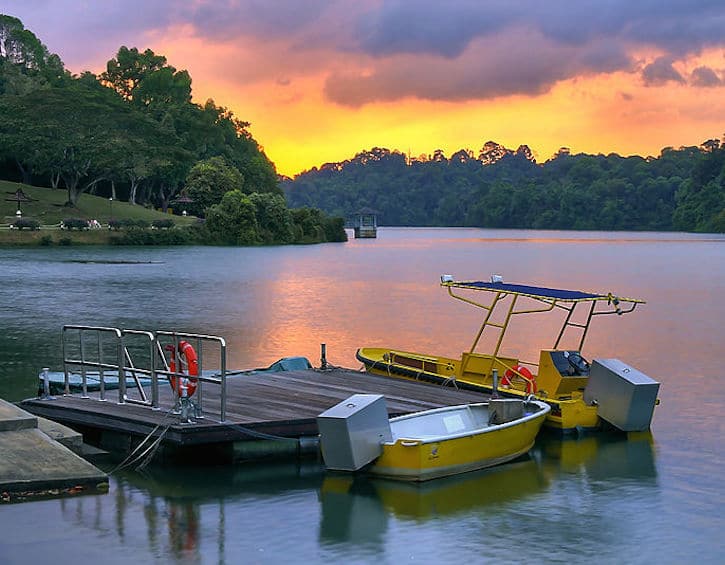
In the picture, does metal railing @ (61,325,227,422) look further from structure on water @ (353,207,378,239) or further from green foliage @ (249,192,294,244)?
structure on water @ (353,207,378,239)

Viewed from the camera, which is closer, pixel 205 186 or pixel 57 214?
pixel 57 214

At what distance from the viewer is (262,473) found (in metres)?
15.0

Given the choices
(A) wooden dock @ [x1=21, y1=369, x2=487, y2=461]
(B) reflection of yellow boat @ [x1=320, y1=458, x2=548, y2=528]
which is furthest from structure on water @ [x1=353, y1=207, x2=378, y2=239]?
(B) reflection of yellow boat @ [x1=320, y1=458, x2=548, y2=528]

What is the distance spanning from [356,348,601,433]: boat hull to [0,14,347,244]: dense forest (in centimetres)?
8308

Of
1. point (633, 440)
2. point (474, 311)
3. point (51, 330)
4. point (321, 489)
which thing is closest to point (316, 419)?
point (321, 489)

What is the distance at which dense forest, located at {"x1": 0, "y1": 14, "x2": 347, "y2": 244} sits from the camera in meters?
100

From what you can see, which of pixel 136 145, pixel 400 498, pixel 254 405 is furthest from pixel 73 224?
pixel 400 498

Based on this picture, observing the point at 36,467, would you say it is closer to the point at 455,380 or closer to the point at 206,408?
the point at 206,408

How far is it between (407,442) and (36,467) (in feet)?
15.6

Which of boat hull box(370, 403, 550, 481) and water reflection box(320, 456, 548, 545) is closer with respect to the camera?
water reflection box(320, 456, 548, 545)

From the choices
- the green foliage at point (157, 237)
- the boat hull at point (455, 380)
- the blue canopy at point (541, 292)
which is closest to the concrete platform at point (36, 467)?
the boat hull at point (455, 380)

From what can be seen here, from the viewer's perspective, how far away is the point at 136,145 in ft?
345

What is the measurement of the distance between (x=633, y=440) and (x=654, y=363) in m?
11.8

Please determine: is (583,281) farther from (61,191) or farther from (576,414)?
(61,191)
